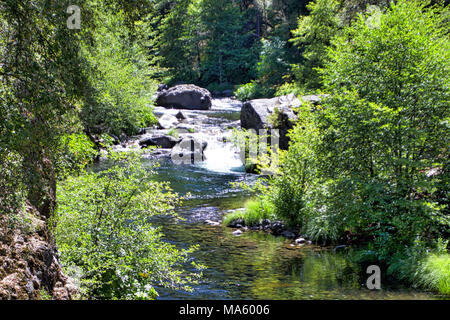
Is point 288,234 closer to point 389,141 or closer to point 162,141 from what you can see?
point 389,141

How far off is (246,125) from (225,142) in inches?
108

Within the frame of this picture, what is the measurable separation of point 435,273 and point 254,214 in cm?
583

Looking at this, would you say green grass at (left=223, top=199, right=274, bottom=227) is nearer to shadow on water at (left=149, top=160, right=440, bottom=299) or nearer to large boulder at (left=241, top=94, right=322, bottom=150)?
shadow on water at (left=149, top=160, right=440, bottom=299)

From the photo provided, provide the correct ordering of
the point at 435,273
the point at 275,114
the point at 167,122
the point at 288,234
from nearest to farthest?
the point at 435,273 < the point at 288,234 < the point at 275,114 < the point at 167,122

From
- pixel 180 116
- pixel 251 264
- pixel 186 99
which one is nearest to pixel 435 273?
pixel 251 264

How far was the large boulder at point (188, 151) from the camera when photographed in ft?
71.9

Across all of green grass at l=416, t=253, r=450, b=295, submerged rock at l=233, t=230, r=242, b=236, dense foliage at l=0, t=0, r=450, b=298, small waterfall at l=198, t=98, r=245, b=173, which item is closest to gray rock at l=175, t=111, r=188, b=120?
small waterfall at l=198, t=98, r=245, b=173

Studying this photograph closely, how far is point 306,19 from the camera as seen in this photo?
106 ft

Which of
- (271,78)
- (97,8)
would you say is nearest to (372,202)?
(97,8)

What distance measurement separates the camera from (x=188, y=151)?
2270 centimetres

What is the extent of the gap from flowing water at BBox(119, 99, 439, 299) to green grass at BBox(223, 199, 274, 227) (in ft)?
1.64

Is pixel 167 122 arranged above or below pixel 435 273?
above

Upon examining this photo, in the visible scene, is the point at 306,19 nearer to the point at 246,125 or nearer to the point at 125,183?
the point at 246,125

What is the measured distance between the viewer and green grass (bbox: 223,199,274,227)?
500 inches
